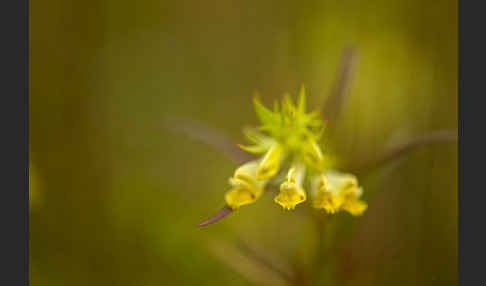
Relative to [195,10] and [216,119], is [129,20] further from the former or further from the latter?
[216,119]

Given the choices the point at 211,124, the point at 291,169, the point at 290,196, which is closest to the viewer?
the point at 290,196

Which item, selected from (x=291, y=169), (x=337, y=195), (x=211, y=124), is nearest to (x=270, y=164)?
(x=291, y=169)

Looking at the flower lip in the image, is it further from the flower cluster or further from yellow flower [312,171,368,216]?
yellow flower [312,171,368,216]

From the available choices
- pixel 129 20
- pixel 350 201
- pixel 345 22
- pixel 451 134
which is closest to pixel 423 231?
pixel 451 134

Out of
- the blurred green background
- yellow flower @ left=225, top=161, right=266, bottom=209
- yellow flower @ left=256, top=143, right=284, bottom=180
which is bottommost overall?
yellow flower @ left=225, top=161, right=266, bottom=209

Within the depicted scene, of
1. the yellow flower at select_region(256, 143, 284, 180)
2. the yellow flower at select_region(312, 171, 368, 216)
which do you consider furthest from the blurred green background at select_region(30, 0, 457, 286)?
the yellow flower at select_region(256, 143, 284, 180)

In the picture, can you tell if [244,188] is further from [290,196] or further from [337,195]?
[337,195]

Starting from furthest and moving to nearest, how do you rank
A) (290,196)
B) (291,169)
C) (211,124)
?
(211,124)
(291,169)
(290,196)
